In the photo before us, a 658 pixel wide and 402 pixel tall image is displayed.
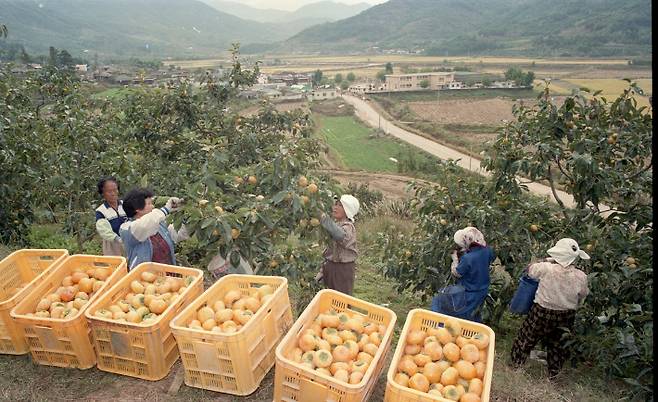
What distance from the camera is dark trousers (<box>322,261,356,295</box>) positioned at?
4.57 meters

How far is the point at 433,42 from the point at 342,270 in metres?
140

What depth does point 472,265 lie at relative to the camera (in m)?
4.23

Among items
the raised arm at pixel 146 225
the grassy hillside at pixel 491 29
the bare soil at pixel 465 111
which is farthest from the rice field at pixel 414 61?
the raised arm at pixel 146 225

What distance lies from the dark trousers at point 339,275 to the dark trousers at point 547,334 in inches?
64.9

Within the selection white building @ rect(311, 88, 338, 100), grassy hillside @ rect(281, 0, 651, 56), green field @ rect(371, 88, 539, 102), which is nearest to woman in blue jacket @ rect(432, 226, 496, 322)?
white building @ rect(311, 88, 338, 100)

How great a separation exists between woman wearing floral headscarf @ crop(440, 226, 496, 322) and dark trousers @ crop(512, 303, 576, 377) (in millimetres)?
493

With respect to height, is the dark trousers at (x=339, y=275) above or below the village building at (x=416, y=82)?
above

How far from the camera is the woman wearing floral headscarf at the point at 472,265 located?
421 cm

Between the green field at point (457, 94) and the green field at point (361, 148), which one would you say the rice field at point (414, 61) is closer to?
the green field at point (457, 94)

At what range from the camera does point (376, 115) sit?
52844mm

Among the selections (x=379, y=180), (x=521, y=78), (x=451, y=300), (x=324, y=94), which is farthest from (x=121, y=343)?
(x=521, y=78)

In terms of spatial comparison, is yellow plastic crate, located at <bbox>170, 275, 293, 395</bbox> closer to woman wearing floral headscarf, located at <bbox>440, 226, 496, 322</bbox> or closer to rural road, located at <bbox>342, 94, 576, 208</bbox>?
woman wearing floral headscarf, located at <bbox>440, 226, 496, 322</bbox>

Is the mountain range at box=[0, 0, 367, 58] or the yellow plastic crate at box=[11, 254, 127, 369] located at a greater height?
the mountain range at box=[0, 0, 367, 58]

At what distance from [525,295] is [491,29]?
138 m
